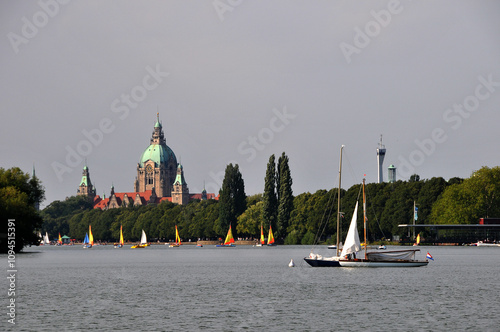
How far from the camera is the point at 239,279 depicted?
3098 inches

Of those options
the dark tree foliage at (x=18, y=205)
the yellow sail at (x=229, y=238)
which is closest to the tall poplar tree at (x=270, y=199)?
the yellow sail at (x=229, y=238)

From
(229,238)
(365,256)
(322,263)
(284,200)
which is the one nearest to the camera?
(365,256)

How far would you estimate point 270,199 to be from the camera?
A: 181 metres

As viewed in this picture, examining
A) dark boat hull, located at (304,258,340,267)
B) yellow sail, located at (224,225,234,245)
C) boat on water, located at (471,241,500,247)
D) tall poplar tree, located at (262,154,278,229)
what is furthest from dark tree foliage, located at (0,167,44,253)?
boat on water, located at (471,241,500,247)

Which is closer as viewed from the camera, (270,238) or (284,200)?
(284,200)

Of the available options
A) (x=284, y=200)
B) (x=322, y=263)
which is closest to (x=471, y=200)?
(x=284, y=200)

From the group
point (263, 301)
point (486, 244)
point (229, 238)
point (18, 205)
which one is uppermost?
point (18, 205)

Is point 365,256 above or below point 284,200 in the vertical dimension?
below

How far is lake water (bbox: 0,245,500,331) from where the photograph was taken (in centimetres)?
4628

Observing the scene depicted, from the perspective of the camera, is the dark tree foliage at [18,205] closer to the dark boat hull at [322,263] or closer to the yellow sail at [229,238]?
the dark boat hull at [322,263]

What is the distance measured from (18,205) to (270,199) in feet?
225

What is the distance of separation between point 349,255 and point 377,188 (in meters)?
109

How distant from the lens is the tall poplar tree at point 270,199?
18000 centimetres

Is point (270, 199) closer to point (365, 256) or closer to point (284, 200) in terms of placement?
point (284, 200)
